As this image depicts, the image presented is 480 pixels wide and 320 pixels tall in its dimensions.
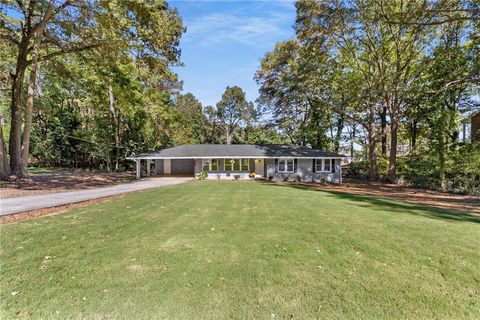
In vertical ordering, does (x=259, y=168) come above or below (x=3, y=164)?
below

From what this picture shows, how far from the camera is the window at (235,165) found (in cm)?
2562

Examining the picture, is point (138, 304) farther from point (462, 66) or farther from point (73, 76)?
point (462, 66)

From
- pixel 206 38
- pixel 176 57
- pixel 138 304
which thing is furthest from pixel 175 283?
pixel 176 57

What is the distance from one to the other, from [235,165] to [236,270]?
21.5m

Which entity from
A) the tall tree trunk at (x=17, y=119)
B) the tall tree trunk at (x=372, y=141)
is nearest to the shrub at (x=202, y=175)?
the tall tree trunk at (x=17, y=119)

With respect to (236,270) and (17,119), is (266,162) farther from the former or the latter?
(236,270)

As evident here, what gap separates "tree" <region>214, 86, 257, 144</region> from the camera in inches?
1939

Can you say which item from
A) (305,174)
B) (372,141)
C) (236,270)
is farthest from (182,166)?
(236,270)

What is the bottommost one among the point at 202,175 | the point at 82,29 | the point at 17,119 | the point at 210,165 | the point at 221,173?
the point at 202,175

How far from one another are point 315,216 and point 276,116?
99.5 feet

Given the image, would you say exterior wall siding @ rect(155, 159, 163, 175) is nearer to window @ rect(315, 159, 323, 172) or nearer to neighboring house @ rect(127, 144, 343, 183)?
neighboring house @ rect(127, 144, 343, 183)

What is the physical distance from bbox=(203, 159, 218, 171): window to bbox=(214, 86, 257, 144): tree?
79.9 ft

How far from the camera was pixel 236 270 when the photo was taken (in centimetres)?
439

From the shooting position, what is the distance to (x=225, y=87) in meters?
49.3
